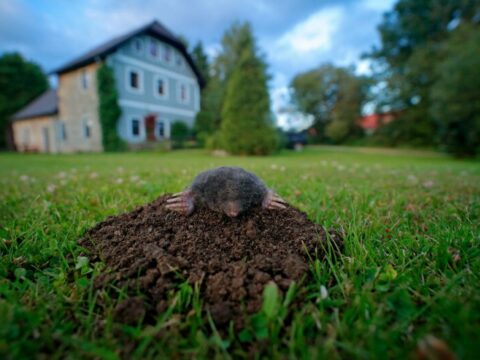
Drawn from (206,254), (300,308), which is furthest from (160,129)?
(300,308)

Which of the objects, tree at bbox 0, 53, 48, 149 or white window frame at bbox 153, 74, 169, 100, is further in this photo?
tree at bbox 0, 53, 48, 149

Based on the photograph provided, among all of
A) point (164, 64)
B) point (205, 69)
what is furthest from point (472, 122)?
point (205, 69)

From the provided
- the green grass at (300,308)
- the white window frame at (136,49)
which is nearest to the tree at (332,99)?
the white window frame at (136,49)

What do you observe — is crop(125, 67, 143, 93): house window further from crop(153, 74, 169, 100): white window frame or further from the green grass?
the green grass

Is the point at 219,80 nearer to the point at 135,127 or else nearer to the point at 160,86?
the point at 160,86

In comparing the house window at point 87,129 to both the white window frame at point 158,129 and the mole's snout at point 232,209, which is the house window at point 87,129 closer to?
the white window frame at point 158,129

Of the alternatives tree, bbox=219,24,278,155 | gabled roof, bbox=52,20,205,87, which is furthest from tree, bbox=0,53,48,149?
tree, bbox=219,24,278,155

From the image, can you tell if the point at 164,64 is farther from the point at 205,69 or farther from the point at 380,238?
the point at 380,238
